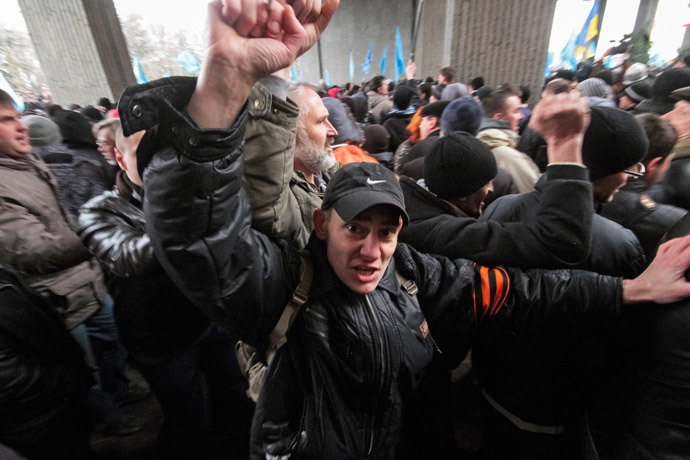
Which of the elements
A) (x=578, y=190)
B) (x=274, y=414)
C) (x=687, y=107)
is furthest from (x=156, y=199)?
(x=687, y=107)

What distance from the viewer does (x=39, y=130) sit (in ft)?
10.3

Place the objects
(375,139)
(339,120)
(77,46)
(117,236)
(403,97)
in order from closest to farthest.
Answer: (117,236) < (339,120) < (375,139) < (403,97) < (77,46)

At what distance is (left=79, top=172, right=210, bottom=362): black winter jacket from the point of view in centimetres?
151

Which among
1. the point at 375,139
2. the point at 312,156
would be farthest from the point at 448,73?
the point at 312,156

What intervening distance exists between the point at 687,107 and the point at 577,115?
206 centimetres

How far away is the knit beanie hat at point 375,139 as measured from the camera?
13.8 ft

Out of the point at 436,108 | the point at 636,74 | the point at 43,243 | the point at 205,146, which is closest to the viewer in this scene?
the point at 205,146

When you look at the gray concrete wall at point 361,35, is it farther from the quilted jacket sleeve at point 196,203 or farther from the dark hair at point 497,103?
the quilted jacket sleeve at point 196,203

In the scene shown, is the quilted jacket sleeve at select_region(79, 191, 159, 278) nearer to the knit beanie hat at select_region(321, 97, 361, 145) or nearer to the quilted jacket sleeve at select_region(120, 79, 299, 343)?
the quilted jacket sleeve at select_region(120, 79, 299, 343)

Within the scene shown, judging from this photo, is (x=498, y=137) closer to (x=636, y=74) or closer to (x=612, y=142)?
(x=612, y=142)

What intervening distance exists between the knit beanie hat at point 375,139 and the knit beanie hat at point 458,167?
253cm

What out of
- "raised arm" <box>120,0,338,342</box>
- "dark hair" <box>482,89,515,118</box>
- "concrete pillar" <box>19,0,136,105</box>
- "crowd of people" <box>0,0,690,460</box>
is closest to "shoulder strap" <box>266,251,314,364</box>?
"crowd of people" <box>0,0,690,460</box>

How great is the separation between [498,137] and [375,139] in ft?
5.55

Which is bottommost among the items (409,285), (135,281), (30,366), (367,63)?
(30,366)
